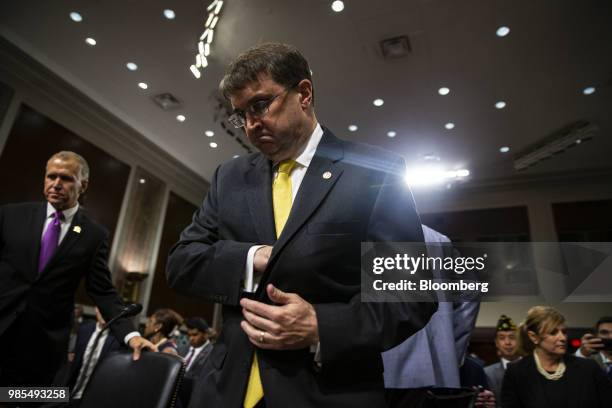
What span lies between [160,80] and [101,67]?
2.68ft

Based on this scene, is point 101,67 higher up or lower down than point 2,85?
higher up

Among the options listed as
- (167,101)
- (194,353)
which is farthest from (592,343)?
(167,101)

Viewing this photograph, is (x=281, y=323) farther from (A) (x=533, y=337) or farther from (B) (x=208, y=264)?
(A) (x=533, y=337)

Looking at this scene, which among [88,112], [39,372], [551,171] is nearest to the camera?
[39,372]

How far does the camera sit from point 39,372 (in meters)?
1.66

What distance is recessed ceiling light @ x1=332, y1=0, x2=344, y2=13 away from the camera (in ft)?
14.0

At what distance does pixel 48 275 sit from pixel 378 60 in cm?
457

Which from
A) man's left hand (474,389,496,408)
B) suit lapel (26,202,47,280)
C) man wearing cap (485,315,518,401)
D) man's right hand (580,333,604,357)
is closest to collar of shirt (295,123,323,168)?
suit lapel (26,202,47,280)

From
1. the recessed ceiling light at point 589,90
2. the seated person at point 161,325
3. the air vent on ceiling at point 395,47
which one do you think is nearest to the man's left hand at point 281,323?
the seated person at point 161,325

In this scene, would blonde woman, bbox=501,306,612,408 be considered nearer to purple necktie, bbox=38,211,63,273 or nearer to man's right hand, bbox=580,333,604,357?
man's right hand, bbox=580,333,604,357

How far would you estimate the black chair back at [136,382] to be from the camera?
110cm

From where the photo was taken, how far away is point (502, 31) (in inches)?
180

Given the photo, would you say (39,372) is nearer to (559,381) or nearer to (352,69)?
(559,381)

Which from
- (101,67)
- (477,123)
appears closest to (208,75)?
(101,67)
